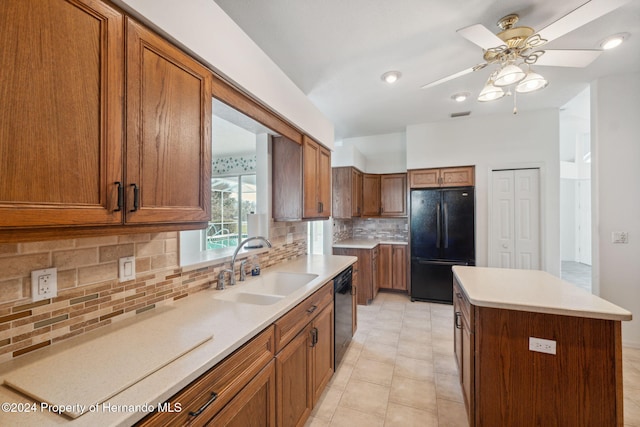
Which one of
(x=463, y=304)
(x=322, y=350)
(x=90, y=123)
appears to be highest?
(x=90, y=123)

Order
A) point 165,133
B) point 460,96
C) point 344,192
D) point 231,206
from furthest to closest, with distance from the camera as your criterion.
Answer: point 231,206, point 344,192, point 460,96, point 165,133

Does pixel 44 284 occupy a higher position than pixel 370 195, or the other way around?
pixel 370 195

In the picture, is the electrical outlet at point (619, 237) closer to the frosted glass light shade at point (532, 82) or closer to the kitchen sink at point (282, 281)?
the frosted glass light shade at point (532, 82)

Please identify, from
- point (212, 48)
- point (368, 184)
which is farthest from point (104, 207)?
point (368, 184)

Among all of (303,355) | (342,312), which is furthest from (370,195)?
(303,355)

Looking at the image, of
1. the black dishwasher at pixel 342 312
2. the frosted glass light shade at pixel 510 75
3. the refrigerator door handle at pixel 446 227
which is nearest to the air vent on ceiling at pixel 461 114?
the refrigerator door handle at pixel 446 227

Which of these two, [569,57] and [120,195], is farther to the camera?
[569,57]

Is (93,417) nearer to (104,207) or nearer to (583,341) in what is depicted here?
(104,207)

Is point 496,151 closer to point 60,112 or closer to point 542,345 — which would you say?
point 542,345

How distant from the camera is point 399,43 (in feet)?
7.04

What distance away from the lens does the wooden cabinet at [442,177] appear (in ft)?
13.1

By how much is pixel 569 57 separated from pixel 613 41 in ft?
2.19

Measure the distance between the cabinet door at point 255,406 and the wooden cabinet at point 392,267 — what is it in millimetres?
3489

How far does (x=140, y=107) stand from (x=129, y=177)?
0.28 metres
